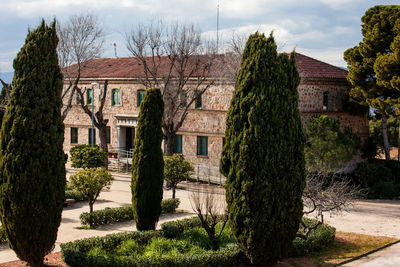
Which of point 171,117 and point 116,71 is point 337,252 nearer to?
point 171,117

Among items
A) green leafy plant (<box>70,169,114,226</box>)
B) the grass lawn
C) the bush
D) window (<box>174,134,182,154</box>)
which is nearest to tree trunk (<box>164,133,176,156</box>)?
window (<box>174,134,182,154</box>)

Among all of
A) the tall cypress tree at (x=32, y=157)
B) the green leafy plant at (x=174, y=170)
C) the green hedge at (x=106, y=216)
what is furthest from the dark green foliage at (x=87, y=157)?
the tall cypress tree at (x=32, y=157)

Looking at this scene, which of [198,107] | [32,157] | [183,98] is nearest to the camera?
[32,157]

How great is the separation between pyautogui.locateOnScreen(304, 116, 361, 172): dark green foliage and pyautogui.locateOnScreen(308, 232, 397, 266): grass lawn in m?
8.35

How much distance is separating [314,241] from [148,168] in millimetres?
5567

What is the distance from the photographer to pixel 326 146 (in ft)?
86.4

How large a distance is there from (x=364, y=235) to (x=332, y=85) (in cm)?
1473

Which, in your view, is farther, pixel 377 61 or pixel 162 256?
pixel 377 61

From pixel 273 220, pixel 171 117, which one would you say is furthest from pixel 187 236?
pixel 171 117

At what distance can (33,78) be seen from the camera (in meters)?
11.6

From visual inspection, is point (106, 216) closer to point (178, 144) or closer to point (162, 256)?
point (162, 256)

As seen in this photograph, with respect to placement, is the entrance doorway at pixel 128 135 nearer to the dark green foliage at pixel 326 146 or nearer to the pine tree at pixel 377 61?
the dark green foliage at pixel 326 146

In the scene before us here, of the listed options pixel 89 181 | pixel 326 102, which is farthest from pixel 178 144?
pixel 89 181

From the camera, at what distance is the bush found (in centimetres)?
1411
